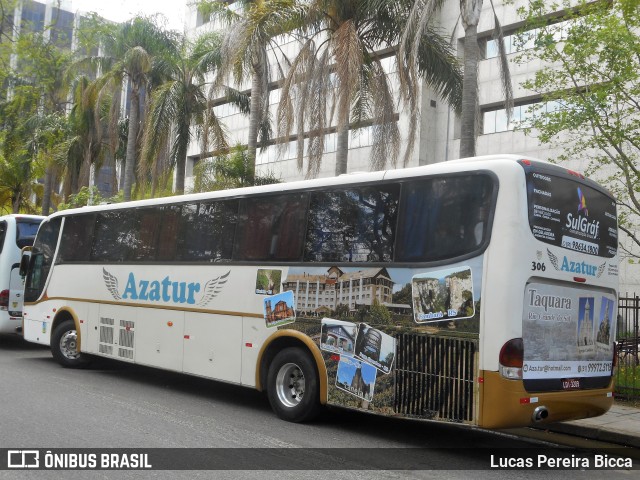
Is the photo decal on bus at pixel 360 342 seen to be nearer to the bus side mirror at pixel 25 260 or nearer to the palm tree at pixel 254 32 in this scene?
the bus side mirror at pixel 25 260

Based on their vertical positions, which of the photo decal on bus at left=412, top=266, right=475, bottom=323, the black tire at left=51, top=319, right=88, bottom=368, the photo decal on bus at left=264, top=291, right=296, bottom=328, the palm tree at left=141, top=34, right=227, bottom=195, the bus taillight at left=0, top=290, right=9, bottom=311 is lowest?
the black tire at left=51, top=319, right=88, bottom=368

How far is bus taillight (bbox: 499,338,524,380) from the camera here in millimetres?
6758

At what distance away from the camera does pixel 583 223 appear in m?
7.73

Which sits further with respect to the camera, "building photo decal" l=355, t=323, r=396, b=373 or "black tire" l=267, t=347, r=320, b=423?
"black tire" l=267, t=347, r=320, b=423

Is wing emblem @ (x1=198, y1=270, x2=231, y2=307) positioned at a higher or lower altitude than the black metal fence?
higher

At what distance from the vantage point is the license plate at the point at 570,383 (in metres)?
7.37

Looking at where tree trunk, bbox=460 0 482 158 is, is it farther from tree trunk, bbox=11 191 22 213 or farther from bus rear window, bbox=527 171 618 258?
tree trunk, bbox=11 191 22 213

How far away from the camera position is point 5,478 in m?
5.86

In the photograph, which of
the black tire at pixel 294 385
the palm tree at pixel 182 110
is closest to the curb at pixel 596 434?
the black tire at pixel 294 385

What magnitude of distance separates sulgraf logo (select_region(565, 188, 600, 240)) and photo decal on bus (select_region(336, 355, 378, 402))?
2.78m

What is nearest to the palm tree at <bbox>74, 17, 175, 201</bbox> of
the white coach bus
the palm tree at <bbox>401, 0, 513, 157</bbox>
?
the palm tree at <bbox>401, 0, 513, 157</bbox>

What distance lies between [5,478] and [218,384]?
666 cm

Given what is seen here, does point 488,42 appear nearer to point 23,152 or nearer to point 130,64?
point 130,64

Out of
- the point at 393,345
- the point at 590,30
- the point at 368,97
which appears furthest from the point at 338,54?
the point at 393,345
